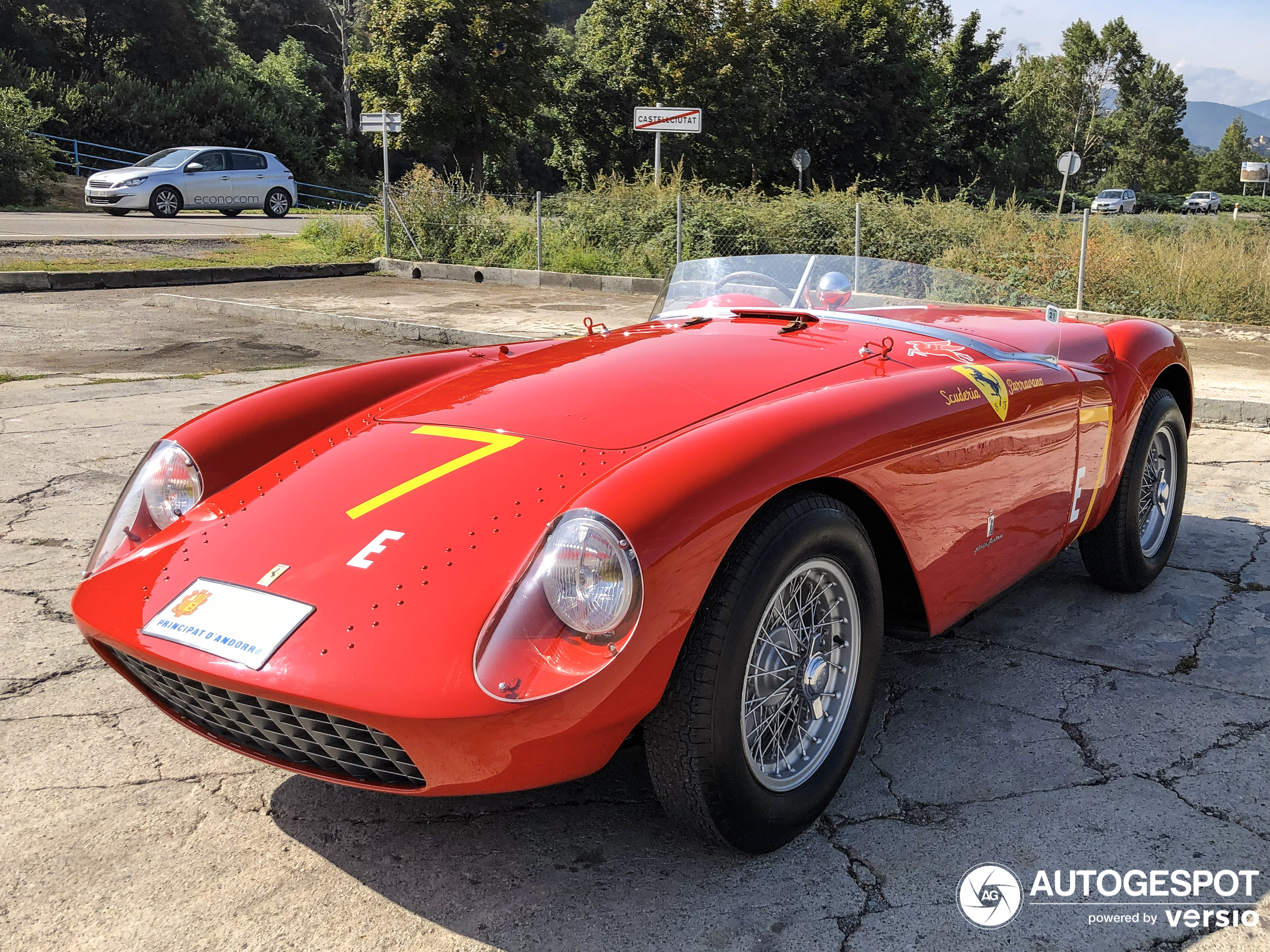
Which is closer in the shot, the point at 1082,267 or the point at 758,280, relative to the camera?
the point at 758,280

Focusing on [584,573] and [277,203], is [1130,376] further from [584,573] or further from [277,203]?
[277,203]

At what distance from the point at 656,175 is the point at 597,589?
15.8 metres

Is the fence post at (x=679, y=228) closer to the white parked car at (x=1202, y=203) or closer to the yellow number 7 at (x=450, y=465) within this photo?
the yellow number 7 at (x=450, y=465)

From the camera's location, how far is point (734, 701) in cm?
201

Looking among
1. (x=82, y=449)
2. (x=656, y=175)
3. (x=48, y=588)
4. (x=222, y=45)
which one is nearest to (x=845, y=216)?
(x=656, y=175)

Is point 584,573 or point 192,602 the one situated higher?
point 584,573

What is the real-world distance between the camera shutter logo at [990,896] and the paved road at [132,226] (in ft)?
61.0

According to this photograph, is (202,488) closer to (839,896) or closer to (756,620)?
(756,620)

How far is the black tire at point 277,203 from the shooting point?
2405cm

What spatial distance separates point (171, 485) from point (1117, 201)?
2177 inches

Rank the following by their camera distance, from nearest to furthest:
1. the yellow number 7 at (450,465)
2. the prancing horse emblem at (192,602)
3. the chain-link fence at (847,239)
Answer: the prancing horse emblem at (192,602)
the yellow number 7 at (450,465)
the chain-link fence at (847,239)

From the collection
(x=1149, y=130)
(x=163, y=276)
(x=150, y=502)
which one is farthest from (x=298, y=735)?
(x=1149, y=130)

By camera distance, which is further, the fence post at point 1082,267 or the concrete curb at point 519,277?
the concrete curb at point 519,277

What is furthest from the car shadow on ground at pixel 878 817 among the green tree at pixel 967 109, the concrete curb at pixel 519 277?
the green tree at pixel 967 109
